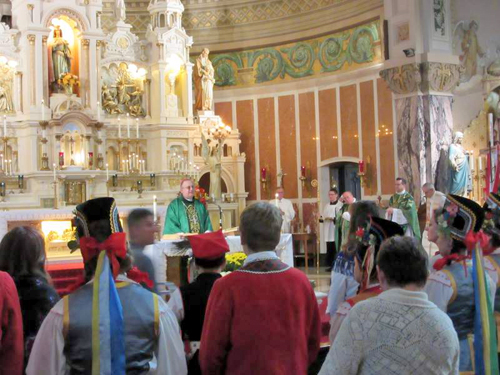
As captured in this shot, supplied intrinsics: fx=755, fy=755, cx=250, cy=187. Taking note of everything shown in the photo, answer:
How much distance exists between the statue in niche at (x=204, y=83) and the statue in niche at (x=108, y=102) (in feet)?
7.00

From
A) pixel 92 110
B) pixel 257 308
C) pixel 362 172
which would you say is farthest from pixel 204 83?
pixel 257 308

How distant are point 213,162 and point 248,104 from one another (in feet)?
8.70

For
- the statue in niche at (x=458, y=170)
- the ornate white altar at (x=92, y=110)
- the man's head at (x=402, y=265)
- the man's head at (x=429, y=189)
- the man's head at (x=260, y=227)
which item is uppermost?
the ornate white altar at (x=92, y=110)

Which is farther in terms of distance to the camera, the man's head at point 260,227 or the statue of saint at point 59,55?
the statue of saint at point 59,55

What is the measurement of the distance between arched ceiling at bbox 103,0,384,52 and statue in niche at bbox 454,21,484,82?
2870 mm

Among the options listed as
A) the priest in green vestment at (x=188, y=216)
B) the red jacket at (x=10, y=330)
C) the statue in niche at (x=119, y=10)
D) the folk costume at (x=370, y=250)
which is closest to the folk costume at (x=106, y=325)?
the red jacket at (x=10, y=330)

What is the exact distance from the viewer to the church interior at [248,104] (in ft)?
46.6

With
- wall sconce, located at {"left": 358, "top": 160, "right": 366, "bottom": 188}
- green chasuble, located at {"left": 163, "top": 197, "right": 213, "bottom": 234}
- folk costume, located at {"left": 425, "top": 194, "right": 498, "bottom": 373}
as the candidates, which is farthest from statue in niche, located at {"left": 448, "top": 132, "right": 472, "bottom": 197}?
folk costume, located at {"left": 425, "top": 194, "right": 498, "bottom": 373}

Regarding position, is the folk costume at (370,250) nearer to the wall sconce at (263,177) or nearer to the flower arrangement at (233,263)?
the flower arrangement at (233,263)

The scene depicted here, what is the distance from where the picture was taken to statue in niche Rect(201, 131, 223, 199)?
16.2 m

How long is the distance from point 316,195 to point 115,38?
5.58 metres

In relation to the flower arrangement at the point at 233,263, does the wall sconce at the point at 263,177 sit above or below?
above

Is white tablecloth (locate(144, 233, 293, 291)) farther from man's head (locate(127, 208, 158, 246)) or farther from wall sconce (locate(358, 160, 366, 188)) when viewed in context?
wall sconce (locate(358, 160, 366, 188))

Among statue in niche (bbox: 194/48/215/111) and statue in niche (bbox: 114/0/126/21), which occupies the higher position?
statue in niche (bbox: 114/0/126/21)
